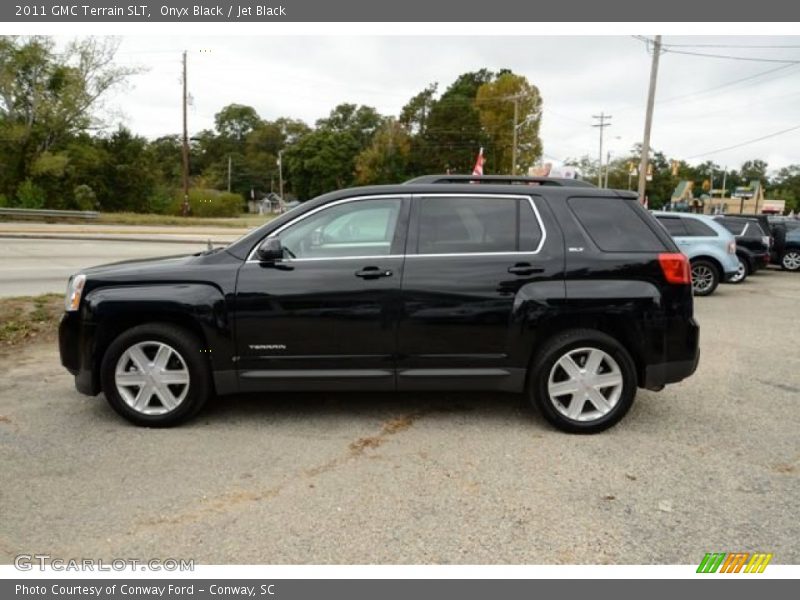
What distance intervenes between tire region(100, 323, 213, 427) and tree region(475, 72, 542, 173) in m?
Answer: 55.9

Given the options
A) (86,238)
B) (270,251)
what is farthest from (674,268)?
(86,238)

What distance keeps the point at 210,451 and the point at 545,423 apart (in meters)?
2.45

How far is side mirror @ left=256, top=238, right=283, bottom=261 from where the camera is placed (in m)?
4.35

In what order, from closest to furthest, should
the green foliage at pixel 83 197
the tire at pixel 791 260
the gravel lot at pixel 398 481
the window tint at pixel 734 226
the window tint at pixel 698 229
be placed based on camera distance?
the gravel lot at pixel 398 481 → the window tint at pixel 698 229 → the window tint at pixel 734 226 → the tire at pixel 791 260 → the green foliage at pixel 83 197

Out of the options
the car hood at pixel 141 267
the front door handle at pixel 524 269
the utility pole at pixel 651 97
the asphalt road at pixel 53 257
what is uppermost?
the utility pole at pixel 651 97

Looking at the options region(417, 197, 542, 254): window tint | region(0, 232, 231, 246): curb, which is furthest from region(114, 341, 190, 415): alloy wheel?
region(0, 232, 231, 246): curb

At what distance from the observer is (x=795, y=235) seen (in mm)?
18359

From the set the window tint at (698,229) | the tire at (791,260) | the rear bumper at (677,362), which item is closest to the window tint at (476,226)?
the rear bumper at (677,362)

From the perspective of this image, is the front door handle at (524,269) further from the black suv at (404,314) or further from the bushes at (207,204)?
the bushes at (207,204)

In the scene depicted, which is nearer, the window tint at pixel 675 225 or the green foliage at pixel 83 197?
the window tint at pixel 675 225

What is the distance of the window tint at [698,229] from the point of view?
12.8 metres

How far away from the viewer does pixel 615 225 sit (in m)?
4.57

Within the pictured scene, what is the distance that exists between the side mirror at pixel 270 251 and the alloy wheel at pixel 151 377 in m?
0.93

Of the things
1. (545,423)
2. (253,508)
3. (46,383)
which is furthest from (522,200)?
(46,383)
